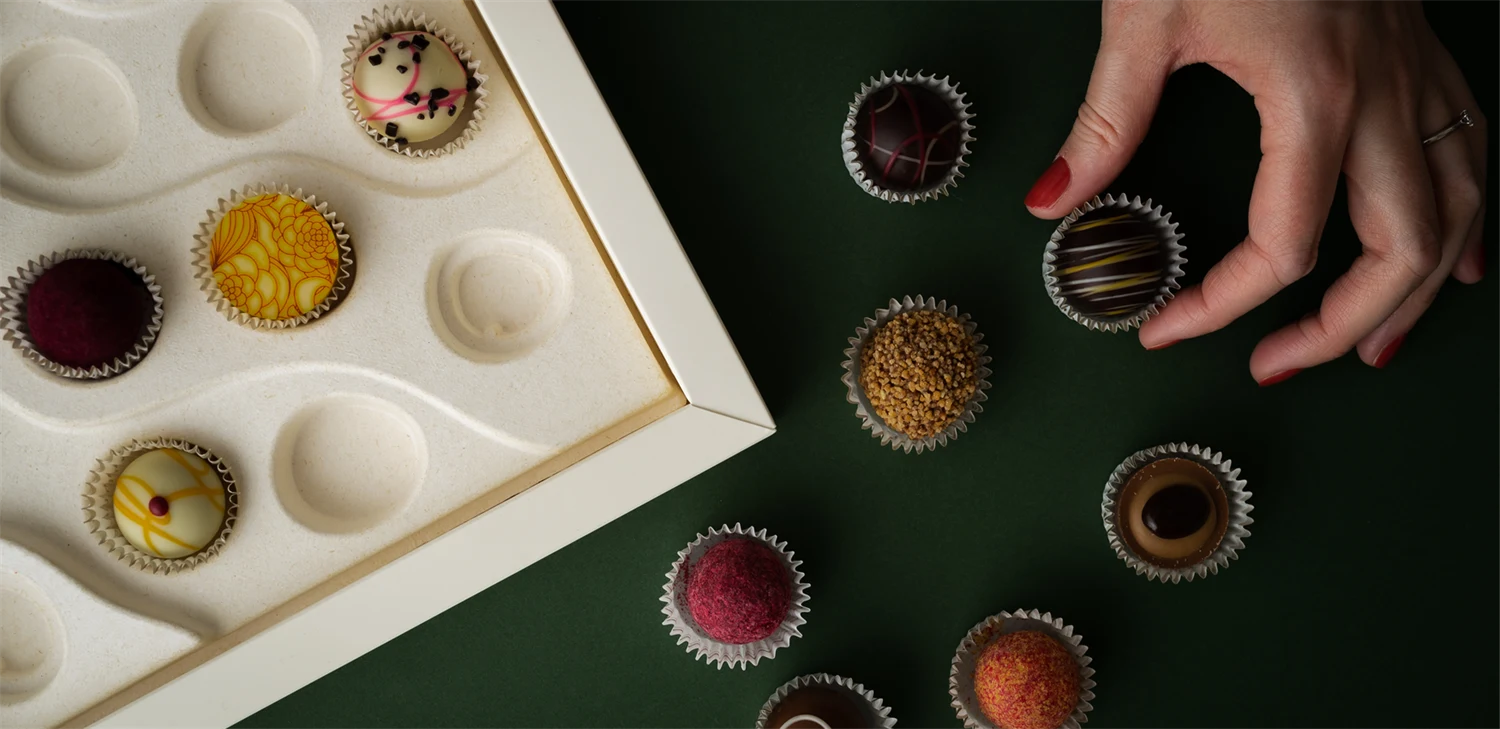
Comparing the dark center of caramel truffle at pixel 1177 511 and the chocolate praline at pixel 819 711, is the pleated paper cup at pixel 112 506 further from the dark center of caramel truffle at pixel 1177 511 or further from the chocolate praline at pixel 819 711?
the dark center of caramel truffle at pixel 1177 511

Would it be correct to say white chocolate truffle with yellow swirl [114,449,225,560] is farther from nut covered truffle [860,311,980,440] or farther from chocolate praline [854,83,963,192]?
chocolate praline [854,83,963,192]

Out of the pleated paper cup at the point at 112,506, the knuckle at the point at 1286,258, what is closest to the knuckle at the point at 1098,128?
the knuckle at the point at 1286,258

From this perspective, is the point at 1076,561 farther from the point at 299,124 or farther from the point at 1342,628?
→ the point at 299,124

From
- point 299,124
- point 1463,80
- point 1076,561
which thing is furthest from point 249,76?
point 1463,80

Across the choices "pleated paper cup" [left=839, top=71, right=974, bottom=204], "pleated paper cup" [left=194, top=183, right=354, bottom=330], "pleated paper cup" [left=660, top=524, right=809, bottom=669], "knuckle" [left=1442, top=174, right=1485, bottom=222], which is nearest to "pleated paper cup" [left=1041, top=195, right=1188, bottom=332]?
"pleated paper cup" [left=839, top=71, right=974, bottom=204]

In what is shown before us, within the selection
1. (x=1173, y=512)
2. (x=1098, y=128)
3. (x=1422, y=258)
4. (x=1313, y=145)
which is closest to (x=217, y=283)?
(x=1098, y=128)
